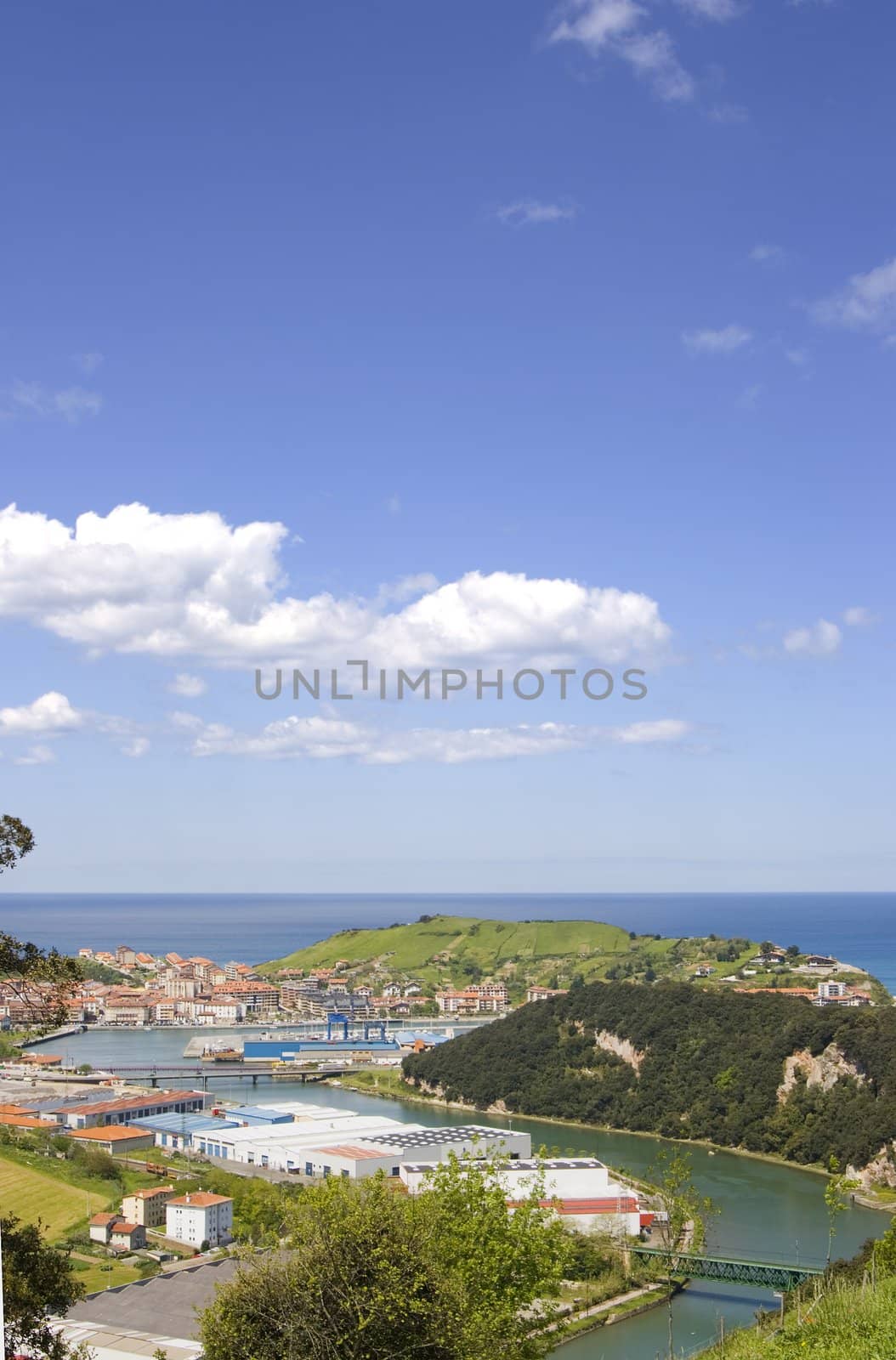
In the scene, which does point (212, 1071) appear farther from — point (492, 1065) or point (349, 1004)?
point (349, 1004)

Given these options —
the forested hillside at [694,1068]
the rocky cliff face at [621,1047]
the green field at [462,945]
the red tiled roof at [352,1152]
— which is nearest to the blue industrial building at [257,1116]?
the red tiled roof at [352,1152]

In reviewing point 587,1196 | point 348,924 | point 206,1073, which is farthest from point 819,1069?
point 348,924

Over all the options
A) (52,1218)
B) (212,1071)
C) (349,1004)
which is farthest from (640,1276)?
(349,1004)

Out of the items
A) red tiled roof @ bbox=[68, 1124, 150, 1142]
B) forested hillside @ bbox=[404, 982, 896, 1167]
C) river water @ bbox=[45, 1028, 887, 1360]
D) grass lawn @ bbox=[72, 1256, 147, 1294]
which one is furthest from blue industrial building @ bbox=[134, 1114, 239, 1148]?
grass lawn @ bbox=[72, 1256, 147, 1294]

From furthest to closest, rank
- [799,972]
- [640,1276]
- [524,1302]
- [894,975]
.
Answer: [894,975]
[799,972]
[640,1276]
[524,1302]

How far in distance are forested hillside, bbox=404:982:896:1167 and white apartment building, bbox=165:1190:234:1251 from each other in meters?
10.0

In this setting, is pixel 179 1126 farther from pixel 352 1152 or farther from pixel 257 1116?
pixel 352 1152

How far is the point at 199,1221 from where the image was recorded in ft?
44.2

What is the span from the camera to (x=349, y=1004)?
133ft

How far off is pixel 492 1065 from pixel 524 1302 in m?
20.4

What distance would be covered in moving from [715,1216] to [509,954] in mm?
33984

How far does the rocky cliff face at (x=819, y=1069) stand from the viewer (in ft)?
68.5

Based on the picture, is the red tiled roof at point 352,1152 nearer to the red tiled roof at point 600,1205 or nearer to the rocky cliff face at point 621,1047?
the red tiled roof at point 600,1205

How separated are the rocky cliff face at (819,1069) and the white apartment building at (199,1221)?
11403 mm
